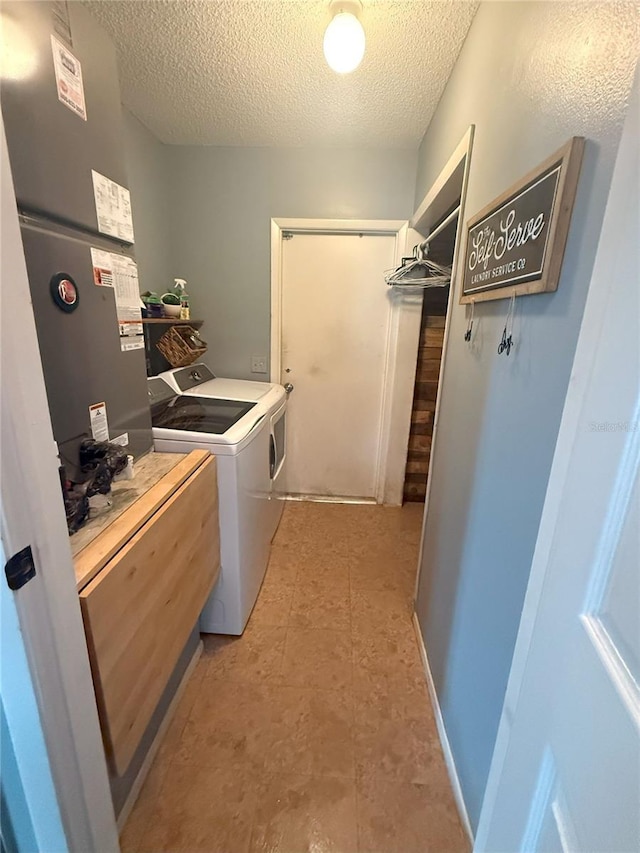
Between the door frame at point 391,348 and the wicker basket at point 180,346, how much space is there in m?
0.57

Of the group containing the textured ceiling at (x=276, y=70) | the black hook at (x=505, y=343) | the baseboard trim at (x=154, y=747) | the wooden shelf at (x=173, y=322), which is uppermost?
the textured ceiling at (x=276, y=70)

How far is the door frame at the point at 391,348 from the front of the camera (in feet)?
8.41

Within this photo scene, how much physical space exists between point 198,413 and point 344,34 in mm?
1564

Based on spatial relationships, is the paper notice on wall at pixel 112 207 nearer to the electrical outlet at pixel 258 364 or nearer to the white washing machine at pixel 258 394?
the white washing machine at pixel 258 394

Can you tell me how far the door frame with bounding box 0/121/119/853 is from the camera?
0.54m

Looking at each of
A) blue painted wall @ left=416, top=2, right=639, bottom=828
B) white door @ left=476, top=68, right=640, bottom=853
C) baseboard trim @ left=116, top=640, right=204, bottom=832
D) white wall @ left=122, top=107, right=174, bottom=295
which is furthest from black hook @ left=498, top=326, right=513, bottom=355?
white wall @ left=122, top=107, right=174, bottom=295

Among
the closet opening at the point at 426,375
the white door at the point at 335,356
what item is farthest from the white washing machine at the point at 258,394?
the closet opening at the point at 426,375

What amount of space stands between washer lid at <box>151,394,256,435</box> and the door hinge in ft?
3.12

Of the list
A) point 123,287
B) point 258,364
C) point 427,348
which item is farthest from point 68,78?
point 427,348

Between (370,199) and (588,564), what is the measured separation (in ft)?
8.76

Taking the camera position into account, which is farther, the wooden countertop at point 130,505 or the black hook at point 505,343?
the black hook at point 505,343

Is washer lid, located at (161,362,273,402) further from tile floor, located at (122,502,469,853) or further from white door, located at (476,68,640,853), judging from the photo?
white door, located at (476,68,640,853)

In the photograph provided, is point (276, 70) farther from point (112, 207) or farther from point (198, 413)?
point (198, 413)

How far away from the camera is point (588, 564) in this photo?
0.47 meters
